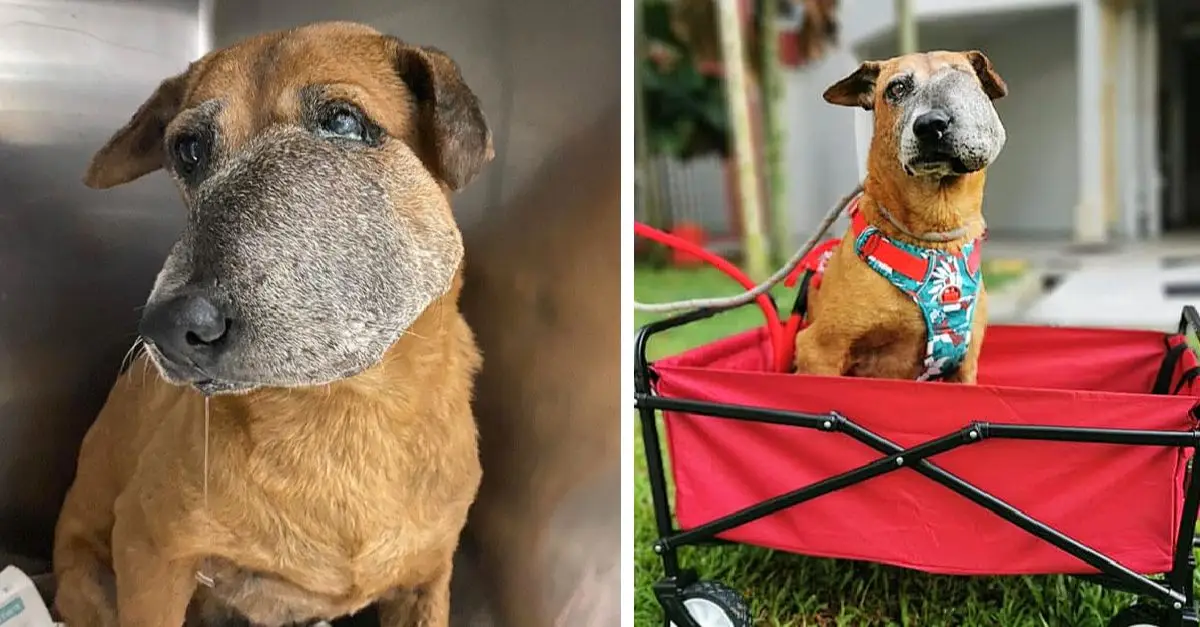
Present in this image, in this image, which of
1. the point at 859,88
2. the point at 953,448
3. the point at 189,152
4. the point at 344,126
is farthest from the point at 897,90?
the point at 189,152

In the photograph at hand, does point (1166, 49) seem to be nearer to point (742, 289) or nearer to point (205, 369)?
point (742, 289)

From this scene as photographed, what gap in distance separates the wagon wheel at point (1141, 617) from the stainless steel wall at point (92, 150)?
604mm

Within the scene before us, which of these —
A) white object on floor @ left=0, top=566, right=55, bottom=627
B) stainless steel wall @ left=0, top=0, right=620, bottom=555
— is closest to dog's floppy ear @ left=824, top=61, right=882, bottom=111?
stainless steel wall @ left=0, top=0, right=620, bottom=555

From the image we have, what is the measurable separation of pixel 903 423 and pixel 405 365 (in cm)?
40

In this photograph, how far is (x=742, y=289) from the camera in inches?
37.4

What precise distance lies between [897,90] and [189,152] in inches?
20.4

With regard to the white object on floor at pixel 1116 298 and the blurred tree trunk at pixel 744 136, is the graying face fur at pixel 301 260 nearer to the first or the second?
the blurred tree trunk at pixel 744 136

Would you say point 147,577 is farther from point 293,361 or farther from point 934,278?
point 934,278

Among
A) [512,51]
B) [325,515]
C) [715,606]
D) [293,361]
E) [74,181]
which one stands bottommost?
[715,606]

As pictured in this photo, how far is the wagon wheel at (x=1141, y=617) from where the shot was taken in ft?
2.61

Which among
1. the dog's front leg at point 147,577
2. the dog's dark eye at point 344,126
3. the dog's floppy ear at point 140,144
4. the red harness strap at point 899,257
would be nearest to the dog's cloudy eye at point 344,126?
the dog's dark eye at point 344,126

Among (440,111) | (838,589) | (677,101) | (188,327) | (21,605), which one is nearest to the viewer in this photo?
(188,327)

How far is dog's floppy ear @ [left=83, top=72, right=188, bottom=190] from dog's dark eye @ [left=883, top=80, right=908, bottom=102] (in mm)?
522

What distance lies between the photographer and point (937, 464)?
2.64ft
